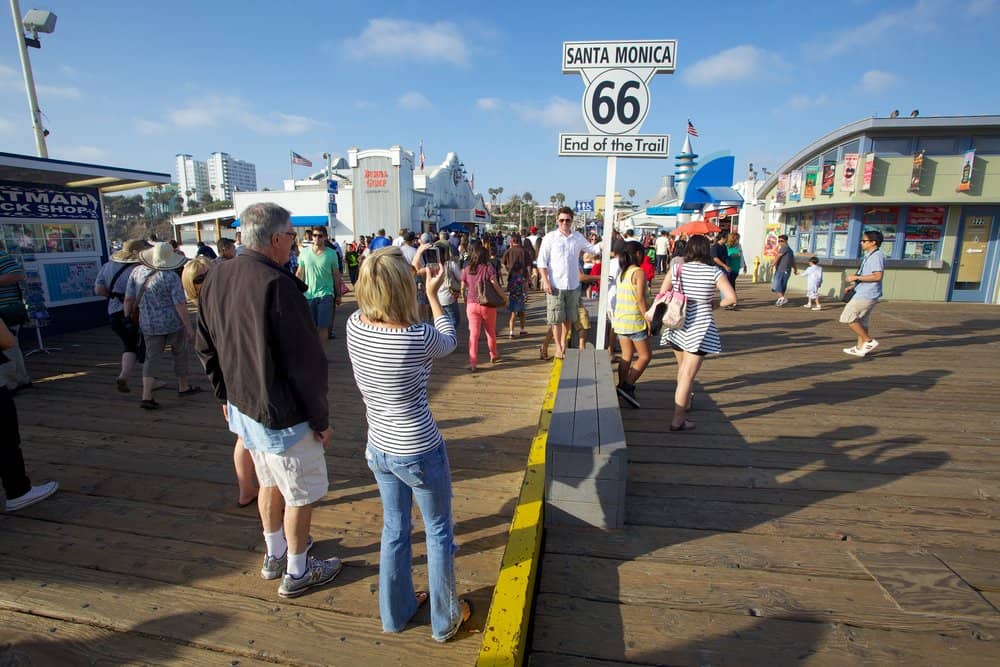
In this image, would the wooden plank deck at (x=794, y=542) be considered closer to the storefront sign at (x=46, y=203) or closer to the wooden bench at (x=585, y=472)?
the wooden bench at (x=585, y=472)

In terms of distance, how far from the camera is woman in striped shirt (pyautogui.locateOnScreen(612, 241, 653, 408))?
477cm

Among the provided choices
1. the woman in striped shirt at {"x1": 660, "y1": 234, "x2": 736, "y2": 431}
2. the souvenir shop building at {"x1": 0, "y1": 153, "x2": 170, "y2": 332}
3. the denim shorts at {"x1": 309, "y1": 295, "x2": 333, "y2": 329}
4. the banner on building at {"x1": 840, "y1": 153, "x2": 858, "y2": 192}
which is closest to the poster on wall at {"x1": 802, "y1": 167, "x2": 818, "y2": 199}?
the banner on building at {"x1": 840, "y1": 153, "x2": 858, "y2": 192}

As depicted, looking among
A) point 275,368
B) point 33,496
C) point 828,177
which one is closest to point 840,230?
point 828,177

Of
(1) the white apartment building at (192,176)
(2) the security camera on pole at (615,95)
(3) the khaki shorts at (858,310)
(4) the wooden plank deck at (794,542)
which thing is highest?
(1) the white apartment building at (192,176)

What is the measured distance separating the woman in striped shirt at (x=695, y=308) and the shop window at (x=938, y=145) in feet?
39.5

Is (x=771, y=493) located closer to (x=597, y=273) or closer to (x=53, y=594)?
(x=53, y=594)

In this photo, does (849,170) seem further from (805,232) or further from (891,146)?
(805,232)

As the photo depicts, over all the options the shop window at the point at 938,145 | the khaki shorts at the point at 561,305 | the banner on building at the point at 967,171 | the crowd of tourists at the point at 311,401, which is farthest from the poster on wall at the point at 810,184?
the crowd of tourists at the point at 311,401

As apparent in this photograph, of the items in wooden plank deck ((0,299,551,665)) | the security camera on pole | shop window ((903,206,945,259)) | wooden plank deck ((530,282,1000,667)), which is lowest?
wooden plank deck ((0,299,551,665))

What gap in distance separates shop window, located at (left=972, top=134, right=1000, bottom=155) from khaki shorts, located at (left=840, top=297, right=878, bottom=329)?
8.66m

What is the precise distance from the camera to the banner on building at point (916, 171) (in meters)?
11.4

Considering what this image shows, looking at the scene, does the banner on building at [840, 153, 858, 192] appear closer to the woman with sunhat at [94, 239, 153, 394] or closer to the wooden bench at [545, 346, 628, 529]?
the wooden bench at [545, 346, 628, 529]

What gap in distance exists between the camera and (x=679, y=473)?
3527 millimetres

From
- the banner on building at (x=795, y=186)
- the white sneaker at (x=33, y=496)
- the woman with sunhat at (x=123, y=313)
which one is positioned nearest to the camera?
the white sneaker at (x=33, y=496)
